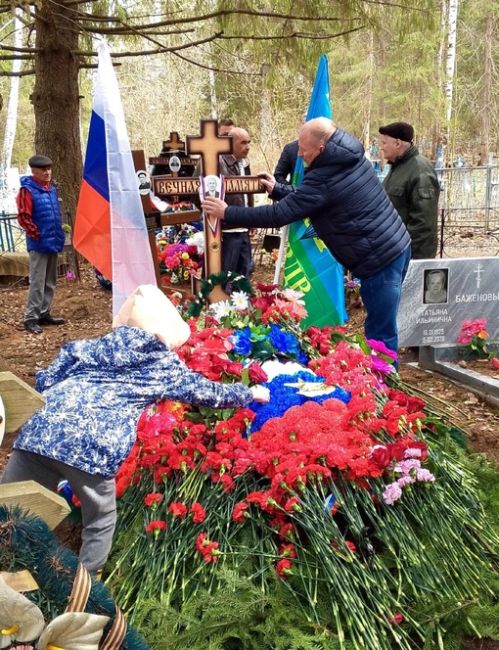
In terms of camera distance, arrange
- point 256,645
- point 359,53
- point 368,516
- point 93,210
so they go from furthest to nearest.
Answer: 1. point 359,53
2. point 93,210
3. point 368,516
4. point 256,645

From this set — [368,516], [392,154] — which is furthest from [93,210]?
[368,516]

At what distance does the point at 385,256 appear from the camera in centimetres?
380

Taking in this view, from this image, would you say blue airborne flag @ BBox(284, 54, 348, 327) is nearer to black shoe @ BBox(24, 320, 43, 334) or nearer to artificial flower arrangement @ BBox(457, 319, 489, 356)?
artificial flower arrangement @ BBox(457, 319, 489, 356)

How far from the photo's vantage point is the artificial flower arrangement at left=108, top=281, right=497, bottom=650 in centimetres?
205

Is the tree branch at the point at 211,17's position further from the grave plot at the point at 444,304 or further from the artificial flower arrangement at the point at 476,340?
the artificial flower arrangement at the point at 476,340

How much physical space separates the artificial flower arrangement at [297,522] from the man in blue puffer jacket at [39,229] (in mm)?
4014

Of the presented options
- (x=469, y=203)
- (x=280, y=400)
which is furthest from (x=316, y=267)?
(x=469, y=203)

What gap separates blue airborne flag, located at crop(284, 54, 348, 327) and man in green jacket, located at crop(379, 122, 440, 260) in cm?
53

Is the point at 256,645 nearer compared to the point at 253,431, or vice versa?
the point at 256,645

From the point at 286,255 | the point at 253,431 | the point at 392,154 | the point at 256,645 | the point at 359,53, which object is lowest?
the point at 256,645

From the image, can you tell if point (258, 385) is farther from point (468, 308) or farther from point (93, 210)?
point (468, 308)

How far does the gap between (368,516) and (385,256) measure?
5.88 feet

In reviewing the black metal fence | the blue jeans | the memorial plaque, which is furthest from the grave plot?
the black metal fence

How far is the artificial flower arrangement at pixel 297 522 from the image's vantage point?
80.6 inches
